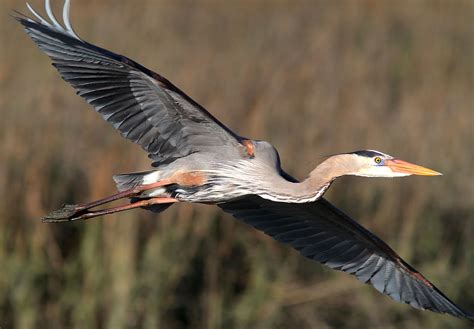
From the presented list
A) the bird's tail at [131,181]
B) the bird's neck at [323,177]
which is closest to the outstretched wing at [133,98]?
the bird's tail at [131,181]

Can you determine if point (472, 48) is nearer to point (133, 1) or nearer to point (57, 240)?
point (133, 1)

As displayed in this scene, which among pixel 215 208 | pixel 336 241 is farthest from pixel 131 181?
pixel 215 208

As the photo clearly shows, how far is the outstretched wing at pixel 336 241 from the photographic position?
6.37 metres

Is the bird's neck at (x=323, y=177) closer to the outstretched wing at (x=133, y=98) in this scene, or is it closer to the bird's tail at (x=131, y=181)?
the outstretched wing at (x=133, y=98)

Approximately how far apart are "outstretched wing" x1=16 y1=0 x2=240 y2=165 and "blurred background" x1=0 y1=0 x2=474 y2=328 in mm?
2082

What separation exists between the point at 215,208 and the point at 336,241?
1961mm

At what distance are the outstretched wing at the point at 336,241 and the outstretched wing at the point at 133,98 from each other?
0.85m

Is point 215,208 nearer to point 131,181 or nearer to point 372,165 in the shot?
point 131,181

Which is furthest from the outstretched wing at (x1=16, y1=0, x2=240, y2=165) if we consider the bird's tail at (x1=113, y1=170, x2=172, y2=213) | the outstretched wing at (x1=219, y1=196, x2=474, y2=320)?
the outstretched wing at (x1=219, y1=196, x2=474, y2=320)

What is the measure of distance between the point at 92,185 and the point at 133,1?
347 centimetres

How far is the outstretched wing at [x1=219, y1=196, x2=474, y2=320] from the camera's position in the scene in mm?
6371

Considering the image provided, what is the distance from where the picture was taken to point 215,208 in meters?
8.40

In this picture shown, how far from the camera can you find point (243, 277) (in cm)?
840

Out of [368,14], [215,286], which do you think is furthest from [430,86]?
[215,286]
